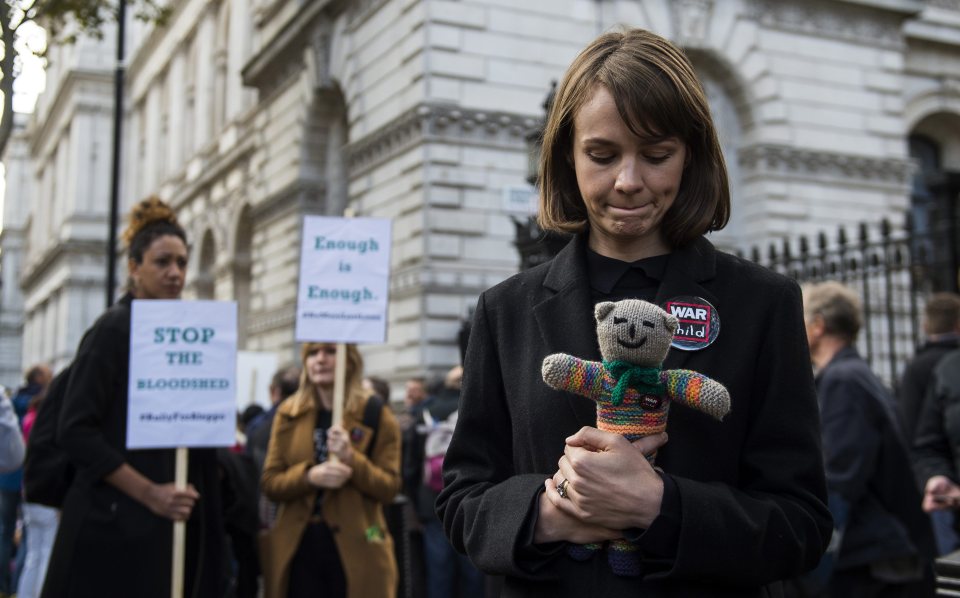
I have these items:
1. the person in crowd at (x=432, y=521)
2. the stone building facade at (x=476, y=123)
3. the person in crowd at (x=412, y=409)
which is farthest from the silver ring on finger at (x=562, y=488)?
the stone building facade at (x=476, y=123)

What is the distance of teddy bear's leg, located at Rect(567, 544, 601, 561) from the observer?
1.99 metres

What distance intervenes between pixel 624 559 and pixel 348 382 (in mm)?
4445

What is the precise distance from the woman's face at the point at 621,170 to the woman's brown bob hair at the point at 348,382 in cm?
417

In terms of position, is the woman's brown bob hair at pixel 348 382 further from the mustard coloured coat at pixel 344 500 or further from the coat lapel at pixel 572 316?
the coat lapel at pixel 572 316

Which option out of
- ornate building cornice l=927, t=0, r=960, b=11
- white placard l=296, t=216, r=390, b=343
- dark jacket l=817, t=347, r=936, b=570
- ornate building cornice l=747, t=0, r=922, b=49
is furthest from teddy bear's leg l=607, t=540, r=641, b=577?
ornate building cornice l=927, t=0, r=960, b=11

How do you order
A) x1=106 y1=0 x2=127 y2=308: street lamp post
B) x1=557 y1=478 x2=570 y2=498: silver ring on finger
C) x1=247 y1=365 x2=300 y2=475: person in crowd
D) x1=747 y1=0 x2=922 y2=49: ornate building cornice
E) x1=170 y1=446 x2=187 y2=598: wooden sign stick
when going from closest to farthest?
x1=557 y1=478 x2=570 y2=498: silver ring on finger < x1=170 y1=446 x2=187 y2=598: wooden sign stick < x1=247 y1=365 x2=300 y2=475: person in crowd < x1=106 y1=0 x2=127 y2=308: street lamp post < x1=747 y1=0 x2=922 y2=49: ornate building cornice

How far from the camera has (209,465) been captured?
5.21m

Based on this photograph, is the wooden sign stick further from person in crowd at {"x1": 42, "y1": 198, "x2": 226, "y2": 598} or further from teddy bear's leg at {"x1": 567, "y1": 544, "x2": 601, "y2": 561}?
teddy bear's leg at {"x1": 567, "y1": 544, "x2": 601, "y2": 561}

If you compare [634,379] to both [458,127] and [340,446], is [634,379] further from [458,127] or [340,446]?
[458,127]

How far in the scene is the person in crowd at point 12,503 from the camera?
9.93 metres

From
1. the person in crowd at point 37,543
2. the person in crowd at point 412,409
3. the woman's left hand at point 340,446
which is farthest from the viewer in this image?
the person in crowd at point 412,409

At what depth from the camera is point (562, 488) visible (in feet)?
6.46

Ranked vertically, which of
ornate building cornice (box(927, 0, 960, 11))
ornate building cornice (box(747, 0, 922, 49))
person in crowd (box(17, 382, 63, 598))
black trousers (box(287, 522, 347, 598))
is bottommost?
person in crowd (box(17, 382, 63, 598))

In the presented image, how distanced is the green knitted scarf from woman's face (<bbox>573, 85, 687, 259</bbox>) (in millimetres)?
312
